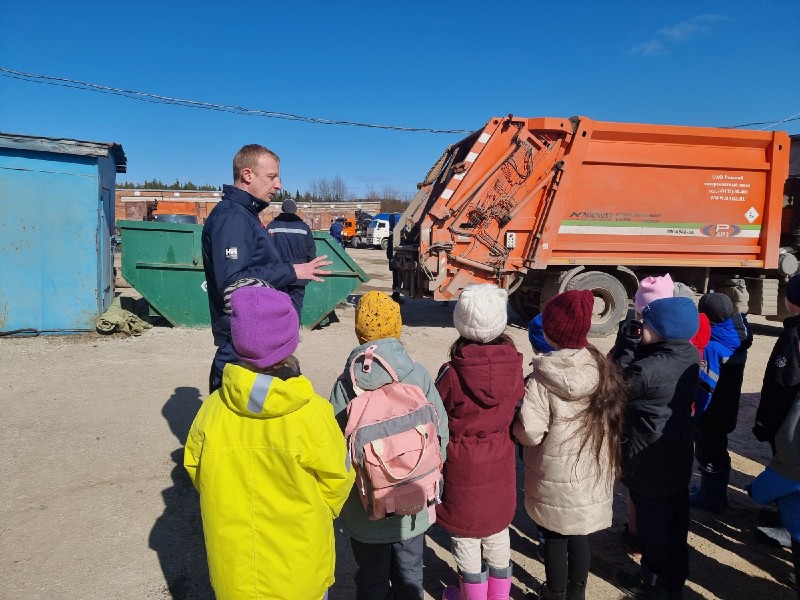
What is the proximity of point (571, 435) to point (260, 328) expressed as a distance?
135 centimetres

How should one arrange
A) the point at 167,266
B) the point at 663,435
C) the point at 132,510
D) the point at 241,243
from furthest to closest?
the point at 167,266, the point at 132,510, the point at 241,243, the point at 663,435

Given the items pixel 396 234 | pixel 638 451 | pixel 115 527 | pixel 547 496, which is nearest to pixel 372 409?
pixel 547 496

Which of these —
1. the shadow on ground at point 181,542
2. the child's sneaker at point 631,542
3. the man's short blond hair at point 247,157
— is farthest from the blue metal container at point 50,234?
the child's sneaker at point 631,542

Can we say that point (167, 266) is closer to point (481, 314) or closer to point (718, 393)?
point (481, 314)

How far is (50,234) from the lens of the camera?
710 cm

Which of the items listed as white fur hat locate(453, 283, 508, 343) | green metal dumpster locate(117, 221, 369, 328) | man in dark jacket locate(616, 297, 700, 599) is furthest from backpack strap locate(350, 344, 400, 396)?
green metal dumpster locate(117, 221, 369, 328)

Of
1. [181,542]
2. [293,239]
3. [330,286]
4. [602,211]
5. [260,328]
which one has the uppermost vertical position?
[602,211]

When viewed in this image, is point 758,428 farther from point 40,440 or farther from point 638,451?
point 40,440

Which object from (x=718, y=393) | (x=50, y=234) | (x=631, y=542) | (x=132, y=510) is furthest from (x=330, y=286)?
(x=631, y=542)

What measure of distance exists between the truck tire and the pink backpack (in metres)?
6.35

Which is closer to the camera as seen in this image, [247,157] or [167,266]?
[247,157]

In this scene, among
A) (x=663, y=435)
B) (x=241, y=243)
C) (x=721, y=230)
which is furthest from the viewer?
(x=721, y=230)

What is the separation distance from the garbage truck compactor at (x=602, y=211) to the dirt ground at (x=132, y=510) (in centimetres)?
278

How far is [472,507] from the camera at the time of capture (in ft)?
7.47
